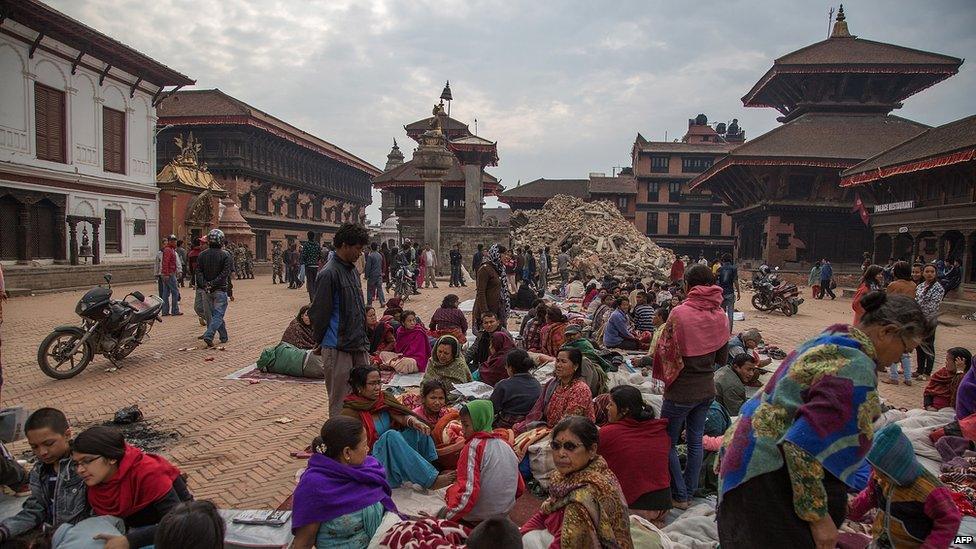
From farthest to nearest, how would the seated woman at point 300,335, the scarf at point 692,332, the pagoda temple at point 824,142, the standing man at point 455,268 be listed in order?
the pagoda temple at point 824,142
the standing man at point 455,268
the seated woman at point 300,335
the scarf at point 692,332

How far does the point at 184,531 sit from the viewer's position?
2150mm

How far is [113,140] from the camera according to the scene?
2033cm

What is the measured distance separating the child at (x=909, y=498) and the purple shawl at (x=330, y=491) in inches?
97.0

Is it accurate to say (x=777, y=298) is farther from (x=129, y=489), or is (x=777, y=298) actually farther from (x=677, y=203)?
(x=677, y=203)

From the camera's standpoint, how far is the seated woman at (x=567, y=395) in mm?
4512

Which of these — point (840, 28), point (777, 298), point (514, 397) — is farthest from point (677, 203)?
point (514, 397)

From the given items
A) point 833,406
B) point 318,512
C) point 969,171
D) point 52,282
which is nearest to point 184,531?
point 318,512

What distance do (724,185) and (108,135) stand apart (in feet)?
102

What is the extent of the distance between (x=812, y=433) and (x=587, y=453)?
116 cm

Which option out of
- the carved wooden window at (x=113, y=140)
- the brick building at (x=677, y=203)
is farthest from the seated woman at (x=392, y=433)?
the brick building at (x=677, y=203)

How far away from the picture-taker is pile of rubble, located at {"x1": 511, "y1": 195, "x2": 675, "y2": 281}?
22.8 meters

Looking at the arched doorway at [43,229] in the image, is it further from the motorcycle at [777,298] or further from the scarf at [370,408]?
the motorcycle at [777,298]

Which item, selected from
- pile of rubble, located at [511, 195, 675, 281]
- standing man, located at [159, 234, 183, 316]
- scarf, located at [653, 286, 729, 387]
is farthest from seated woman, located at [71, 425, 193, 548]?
pile of rubble, located at [511, 195, 675, 281]

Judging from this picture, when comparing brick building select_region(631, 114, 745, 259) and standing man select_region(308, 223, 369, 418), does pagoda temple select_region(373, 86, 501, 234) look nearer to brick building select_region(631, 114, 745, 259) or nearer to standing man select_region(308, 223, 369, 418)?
brick building select_region(631, 114, 745, 259)
